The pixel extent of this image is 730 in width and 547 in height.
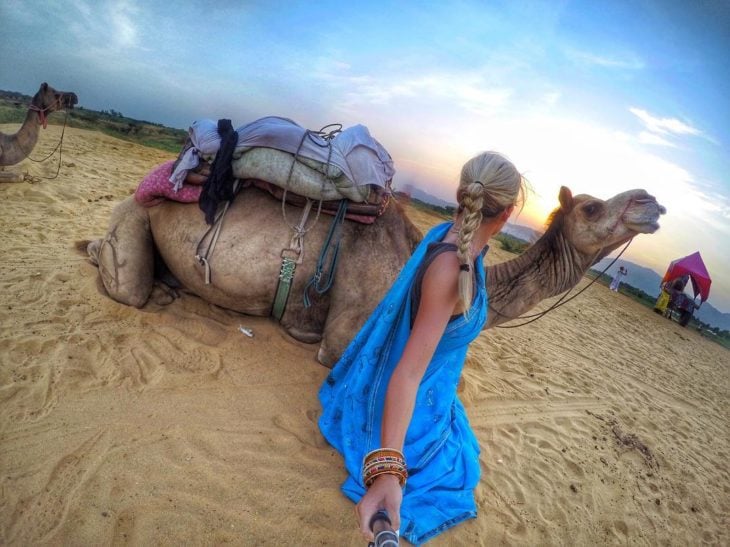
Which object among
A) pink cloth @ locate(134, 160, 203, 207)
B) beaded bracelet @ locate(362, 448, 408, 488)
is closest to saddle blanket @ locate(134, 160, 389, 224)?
pink cloth @ locate(134, 160, 203, 207)

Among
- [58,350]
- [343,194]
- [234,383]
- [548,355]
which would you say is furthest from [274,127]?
[548,355]

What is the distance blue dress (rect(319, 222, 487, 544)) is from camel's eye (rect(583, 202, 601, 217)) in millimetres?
1319

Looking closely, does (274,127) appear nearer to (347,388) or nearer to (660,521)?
(347,388)

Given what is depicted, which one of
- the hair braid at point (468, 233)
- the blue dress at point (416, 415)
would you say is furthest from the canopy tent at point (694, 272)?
the hair braid at point (468, 233)

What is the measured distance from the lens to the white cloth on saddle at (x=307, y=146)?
3.02 m

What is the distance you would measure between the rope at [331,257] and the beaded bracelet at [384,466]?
5.70ft

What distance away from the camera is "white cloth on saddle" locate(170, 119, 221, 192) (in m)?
3.08

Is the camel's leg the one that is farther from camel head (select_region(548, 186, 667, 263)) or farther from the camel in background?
the camel in background

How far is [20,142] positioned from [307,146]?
20.2 ft

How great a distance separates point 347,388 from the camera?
2715 millimetres

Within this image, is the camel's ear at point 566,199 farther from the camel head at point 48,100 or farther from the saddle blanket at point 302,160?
the camel head at point 48,100

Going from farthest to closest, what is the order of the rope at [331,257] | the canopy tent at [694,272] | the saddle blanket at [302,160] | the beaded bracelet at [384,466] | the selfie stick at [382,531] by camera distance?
1. the canopy tent at [694,272]
2. the rope at [331,257]
3. the saddle blanket at [302,160]
4. the beaded bracelet at [384,466]
5. the selfie stick at [382,531]

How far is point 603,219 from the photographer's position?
9.86 ft

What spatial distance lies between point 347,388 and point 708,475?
4808mm
